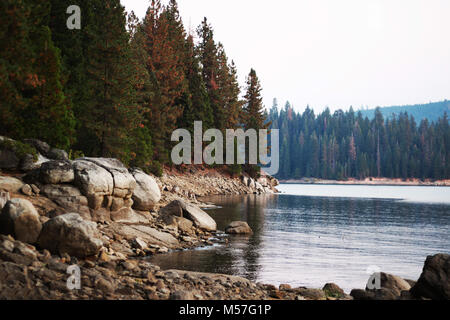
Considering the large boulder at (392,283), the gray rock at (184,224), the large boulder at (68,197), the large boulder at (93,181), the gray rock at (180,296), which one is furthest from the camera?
the gray rock at (184,224)

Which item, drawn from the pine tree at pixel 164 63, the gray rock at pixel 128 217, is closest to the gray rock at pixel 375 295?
the gray rock at pixel 128 217

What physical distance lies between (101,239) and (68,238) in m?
3.63

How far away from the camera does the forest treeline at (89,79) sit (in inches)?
866

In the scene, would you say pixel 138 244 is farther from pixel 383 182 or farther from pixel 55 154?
pixel 383 182

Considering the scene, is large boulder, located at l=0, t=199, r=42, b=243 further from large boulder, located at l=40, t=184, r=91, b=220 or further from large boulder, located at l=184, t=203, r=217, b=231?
large boulder, located at l=184, t=203, r=217, b=231

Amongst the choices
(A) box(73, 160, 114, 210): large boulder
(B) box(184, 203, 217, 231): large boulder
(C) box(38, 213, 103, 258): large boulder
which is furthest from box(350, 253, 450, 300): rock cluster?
(B) box(184, 203, 217, 231): large boulder

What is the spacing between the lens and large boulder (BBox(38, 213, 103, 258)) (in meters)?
16.0

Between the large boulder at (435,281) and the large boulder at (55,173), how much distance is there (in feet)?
50.9

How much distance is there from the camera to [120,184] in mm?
23859

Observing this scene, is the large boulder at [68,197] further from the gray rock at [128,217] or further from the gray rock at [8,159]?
the gray rock at [128,217]

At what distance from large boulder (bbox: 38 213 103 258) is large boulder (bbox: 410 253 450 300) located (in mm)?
11156

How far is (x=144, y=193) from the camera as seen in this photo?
27672 mm
